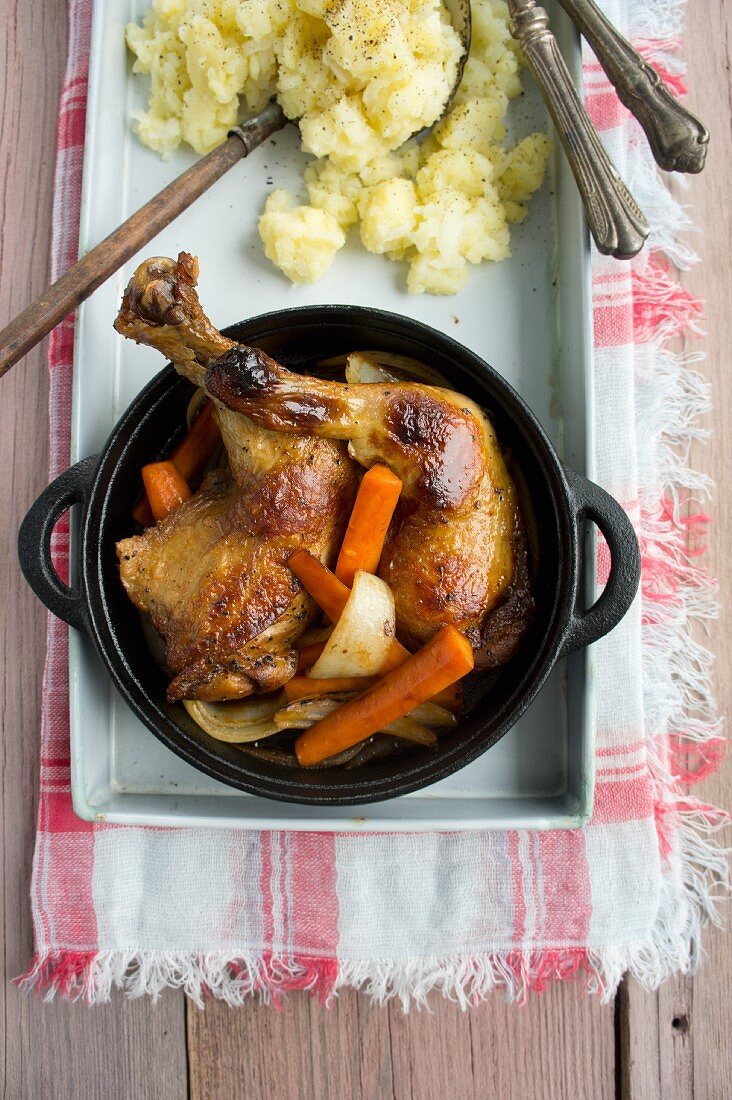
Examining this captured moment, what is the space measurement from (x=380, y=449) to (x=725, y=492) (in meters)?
1.13

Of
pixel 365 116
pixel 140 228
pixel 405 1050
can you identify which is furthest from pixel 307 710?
pixel 365 116

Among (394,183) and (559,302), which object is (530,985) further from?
(394,183)

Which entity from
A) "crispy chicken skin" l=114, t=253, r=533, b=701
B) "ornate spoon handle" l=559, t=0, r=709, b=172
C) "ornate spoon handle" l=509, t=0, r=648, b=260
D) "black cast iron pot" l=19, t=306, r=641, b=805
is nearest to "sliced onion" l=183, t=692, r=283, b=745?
"black cast iron pot" l=19, t=306, r=641, b=805

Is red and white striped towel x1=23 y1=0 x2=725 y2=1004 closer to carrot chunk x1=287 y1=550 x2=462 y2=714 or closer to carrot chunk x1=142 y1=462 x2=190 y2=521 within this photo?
carrot chunk x1=142 y1=462 x2=190 y2=521

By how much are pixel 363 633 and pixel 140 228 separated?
3.73 feet

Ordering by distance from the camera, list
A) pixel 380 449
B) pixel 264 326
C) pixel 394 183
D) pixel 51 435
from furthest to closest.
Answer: pixel 51 435
pixel 394 183
pixel 264 326
pixel 380 449

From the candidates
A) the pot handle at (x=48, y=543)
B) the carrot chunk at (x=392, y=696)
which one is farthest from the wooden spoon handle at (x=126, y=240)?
the carrot chunk at (x=392, y=696)

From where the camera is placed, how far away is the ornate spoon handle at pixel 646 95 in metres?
1.98

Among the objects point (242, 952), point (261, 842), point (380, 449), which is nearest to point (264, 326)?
point (380, 449)

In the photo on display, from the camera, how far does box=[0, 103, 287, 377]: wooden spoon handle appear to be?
188 cm

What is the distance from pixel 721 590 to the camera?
2.30 metres

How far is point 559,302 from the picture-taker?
2.15 m

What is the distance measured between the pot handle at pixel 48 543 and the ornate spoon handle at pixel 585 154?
134 cm

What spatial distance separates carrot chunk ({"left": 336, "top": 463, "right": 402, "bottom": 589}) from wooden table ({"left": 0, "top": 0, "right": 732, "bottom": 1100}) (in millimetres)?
1033
